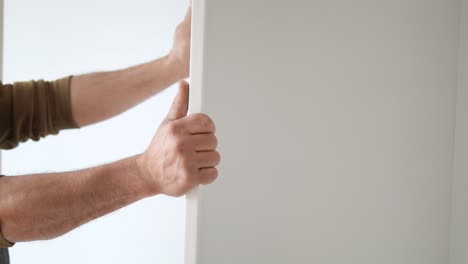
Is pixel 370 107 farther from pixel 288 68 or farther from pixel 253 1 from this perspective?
pixel 253 1

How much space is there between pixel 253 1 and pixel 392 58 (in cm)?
26

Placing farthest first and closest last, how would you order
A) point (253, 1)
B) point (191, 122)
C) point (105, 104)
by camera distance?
point (105, 104)
point (253, 1)
point (191, 122)

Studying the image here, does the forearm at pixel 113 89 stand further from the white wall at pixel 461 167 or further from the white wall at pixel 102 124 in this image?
the white wall at pixel 461 167

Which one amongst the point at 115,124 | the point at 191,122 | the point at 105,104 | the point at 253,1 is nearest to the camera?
the point at 191,122

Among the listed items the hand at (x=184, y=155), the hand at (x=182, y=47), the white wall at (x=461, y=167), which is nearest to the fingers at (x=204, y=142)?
the hand at (x=184, y=155)

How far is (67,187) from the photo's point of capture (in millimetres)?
490

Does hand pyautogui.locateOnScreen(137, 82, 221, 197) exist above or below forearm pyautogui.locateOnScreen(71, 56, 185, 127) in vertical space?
below

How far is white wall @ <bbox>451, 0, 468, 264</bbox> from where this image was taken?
0.58m

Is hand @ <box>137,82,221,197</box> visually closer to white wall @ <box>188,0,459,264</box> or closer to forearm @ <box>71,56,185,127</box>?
white wall @ <box>188,0,459,264</box>

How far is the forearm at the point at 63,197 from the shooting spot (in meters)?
0.47

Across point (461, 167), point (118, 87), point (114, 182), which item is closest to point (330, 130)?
point (461, 167)

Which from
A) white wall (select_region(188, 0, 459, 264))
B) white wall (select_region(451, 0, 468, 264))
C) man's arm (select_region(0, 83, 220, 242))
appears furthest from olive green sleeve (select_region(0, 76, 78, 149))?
white wall (select_region(451, 0, 468, 264))

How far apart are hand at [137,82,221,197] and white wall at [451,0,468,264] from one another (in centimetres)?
45

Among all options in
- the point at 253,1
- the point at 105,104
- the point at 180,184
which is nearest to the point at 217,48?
the point at 253,1
